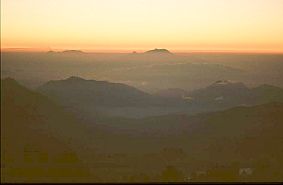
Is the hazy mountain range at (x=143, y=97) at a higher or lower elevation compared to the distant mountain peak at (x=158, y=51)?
lower

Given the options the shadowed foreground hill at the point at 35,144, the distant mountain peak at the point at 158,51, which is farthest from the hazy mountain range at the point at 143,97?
Answer: the distant mountain peak at the point at 158,51

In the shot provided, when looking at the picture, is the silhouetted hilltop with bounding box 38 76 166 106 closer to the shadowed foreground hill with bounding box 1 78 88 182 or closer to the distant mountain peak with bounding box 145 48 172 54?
the shadowed foreground hill with bounding box 1 78 88 182

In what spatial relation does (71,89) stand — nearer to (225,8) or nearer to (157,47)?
(157,47)

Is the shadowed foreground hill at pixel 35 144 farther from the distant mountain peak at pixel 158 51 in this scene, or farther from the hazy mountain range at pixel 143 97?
the distant mountain peak at pixel 158 51

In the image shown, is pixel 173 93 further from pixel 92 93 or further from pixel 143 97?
pixel 92 93

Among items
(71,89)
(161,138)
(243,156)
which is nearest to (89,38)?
(71,89)

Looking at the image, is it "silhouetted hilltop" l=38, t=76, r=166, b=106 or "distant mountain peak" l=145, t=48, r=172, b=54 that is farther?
"distant mountain peak" l=145, t=48, r=172, b=54

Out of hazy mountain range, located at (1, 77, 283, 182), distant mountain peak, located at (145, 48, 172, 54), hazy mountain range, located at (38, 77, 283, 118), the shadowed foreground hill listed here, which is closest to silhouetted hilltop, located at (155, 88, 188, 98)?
hazy mountain range, located at (38, 77, 283, 118)

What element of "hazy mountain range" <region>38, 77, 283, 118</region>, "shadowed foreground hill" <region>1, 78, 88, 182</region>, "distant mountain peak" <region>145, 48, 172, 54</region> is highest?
"distant mountain peak" <region>145, 48, 172, 54</region>
